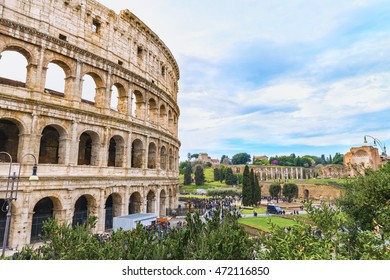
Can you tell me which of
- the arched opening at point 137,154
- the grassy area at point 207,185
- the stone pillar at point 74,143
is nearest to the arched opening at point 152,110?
the arched opening at point 137,154

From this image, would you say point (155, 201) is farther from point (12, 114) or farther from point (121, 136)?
point (12, 114)

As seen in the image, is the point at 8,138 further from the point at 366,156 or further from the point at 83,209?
the point at 366,156

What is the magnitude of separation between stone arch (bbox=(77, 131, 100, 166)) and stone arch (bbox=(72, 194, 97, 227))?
2688 millimetres

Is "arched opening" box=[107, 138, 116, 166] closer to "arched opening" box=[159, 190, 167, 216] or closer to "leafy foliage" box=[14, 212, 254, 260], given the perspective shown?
"arched opening" box=[159, 190, 167, 216]

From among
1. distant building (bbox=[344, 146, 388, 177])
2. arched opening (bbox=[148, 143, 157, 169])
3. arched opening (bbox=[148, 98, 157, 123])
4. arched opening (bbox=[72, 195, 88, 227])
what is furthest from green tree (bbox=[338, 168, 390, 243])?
distant building (bbox=[344, 146, 388, 177])

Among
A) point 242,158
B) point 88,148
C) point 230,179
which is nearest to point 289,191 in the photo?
point 230,179

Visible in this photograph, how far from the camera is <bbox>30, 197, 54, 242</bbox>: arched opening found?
17.4 metres

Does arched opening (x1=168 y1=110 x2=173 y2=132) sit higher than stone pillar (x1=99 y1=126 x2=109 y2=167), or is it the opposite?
arched opening (x1=168 y1=110 x2=173 y2=132)

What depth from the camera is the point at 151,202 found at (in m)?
25.1

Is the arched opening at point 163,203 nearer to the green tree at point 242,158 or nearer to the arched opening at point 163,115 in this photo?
the arched opening at point 163,115

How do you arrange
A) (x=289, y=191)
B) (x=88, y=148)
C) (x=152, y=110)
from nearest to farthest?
(x=88, y=148)
(x=152, y=110)
(x=289, y=191)

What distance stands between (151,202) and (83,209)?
6.28m

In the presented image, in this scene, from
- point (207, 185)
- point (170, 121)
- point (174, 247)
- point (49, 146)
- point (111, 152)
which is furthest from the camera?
point (207, 185)

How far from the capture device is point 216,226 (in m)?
9.14
